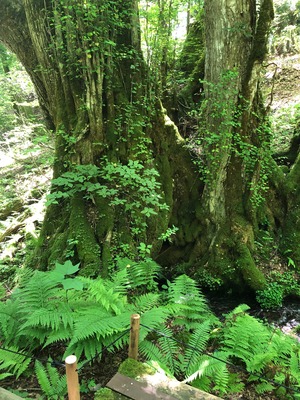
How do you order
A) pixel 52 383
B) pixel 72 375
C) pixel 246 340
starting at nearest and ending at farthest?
1. pixel 72 375
2. pixel 52 383
3. pixel 246 340

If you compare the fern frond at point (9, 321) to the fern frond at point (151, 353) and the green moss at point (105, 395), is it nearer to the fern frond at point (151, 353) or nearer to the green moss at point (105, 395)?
the green moss at point (105, 395)

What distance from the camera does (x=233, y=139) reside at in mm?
5855

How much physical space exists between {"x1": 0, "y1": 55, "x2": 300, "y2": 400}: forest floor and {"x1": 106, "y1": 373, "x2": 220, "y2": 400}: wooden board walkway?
1.89 ft

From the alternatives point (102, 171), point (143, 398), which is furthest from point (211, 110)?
point (143, 398)

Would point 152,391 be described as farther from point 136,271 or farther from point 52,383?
point 136,271

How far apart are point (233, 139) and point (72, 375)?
5302 millimetres

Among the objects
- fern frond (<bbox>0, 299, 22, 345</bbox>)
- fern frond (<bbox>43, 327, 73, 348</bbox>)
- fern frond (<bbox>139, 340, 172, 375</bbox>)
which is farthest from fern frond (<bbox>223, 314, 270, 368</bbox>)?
fern frond (<bbox>0, 299, 22, 345</bbox>)

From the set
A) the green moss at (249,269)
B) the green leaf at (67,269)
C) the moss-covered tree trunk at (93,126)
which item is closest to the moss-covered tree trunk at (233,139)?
the green moss at (249,269)

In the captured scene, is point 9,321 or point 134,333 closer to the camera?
point 134,333

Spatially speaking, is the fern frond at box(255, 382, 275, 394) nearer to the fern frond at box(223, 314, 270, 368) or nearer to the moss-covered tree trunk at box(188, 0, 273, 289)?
the fern frond at box(223, 314, 270, 368)

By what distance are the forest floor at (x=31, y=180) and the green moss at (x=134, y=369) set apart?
0.47m

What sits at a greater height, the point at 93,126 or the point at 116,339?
the point at 93,126

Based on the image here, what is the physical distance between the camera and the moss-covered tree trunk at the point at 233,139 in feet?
17.4

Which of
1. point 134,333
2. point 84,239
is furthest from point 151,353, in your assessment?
point 84,239
